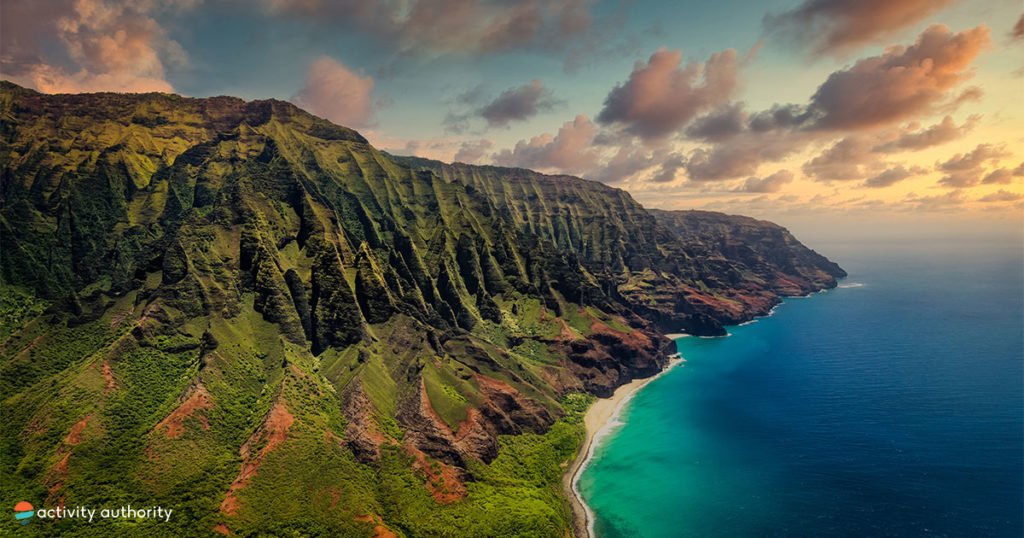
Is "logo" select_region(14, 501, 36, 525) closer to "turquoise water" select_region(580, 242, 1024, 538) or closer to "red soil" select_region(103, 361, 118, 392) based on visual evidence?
"red soil" select_region(103, 361, 118, 392)

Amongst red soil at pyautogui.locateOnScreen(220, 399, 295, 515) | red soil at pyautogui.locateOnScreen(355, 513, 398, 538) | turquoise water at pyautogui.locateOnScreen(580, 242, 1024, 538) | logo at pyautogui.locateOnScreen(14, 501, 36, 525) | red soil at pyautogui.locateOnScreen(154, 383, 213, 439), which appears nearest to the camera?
logo at pyautogui.locateOnScreen(14, 501, 36, 525)

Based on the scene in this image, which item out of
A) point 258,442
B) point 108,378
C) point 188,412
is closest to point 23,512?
point 188,412

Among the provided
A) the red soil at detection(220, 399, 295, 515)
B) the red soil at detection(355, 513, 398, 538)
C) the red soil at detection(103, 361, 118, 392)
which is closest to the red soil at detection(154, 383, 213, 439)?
the red soil at detection(220, 399, 295, 515)

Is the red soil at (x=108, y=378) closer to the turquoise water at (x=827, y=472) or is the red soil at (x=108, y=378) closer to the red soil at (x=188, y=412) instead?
the red soil at (x=188, y=412)

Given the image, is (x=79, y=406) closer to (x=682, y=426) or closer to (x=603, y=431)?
(x=603, y=431)

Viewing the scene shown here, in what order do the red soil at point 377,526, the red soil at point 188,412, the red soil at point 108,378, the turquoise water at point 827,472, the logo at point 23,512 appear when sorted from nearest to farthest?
the logo at point 23,512
the red soil at point 377,526
the red soil at point 188,412
the turquoise water at point 827,472
the red soil at point 108,378

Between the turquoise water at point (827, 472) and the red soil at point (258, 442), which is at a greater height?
the red soil at point (258, 442)

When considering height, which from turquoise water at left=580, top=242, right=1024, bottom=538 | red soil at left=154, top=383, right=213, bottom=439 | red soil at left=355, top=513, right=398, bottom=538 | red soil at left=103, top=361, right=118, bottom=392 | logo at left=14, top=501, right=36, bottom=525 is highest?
red soil at left=103, top=361, right=118, bottom=392

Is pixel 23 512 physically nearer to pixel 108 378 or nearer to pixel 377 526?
pixel 108 378

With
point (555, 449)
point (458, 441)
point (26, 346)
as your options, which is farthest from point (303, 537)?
point (26, 346)

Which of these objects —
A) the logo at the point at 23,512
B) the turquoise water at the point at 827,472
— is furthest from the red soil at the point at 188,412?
the turquoise water at the point at 827,472
